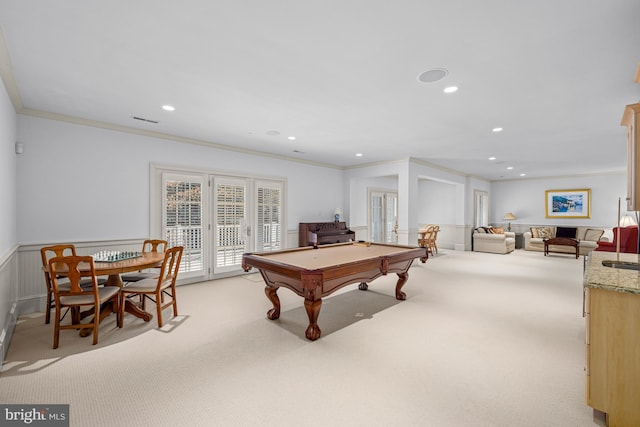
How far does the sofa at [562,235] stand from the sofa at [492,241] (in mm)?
660

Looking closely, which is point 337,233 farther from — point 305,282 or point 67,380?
point 67,380

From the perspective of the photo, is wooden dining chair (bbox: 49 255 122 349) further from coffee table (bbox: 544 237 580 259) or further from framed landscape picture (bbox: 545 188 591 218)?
framed landscape picture (bbox: 545 188 591 218)

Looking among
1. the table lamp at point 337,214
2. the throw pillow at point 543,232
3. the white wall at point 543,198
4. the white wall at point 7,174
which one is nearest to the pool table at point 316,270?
the white wall at point 7,174

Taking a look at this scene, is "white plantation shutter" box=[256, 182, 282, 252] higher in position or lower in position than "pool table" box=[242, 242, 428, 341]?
higher

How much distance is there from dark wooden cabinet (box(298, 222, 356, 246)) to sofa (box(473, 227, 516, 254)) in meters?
4.89

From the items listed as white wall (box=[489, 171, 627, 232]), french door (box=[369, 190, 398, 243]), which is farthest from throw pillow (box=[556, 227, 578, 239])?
french door (box=[369, 190, 398, 243])

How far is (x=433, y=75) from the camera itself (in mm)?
2707

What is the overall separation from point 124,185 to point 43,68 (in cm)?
205

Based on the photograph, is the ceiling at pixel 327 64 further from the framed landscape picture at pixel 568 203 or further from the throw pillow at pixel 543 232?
the framed landscape picture at pixel 568 203

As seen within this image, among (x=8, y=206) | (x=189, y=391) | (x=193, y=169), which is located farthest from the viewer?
(x=193, y=169)

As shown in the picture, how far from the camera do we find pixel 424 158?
6773 millimetres

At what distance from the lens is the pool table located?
2832 millimetres

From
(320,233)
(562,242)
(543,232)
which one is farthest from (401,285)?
(543,232)

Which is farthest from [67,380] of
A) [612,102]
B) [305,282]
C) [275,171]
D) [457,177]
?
[457,177]
